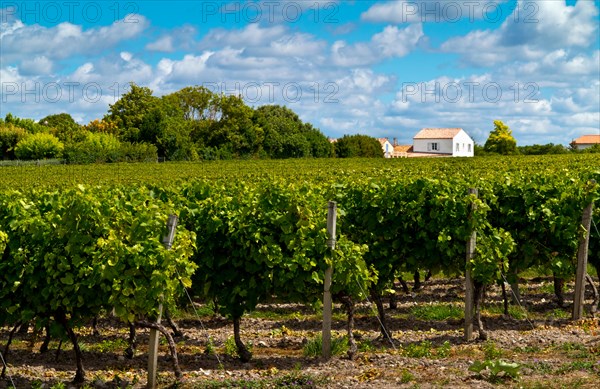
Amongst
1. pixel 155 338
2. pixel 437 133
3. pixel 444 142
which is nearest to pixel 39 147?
pixel 444 142

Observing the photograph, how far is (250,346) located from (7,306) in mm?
3316

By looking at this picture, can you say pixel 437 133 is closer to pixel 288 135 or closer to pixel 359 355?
pixel 288 135

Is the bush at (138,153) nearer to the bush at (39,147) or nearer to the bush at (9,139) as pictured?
the bush at (39,147)

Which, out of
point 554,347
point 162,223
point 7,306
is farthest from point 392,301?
point 7,306

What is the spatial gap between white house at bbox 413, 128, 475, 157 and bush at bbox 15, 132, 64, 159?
232 feet

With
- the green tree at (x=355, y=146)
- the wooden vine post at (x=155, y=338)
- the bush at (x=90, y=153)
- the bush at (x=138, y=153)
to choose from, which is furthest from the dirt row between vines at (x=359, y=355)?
the green tree at (x=355, y=146)

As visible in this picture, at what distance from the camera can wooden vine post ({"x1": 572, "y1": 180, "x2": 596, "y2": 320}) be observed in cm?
1324

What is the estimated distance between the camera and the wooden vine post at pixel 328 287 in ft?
33.7

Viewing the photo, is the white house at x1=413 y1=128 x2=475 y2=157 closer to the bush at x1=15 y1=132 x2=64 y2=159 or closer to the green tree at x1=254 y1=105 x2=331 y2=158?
the green tree at x1=254 y1=105 x2=331 y2=158

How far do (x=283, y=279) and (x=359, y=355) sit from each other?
1.53 meters

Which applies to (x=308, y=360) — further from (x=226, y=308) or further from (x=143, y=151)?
(x=143, y=151)

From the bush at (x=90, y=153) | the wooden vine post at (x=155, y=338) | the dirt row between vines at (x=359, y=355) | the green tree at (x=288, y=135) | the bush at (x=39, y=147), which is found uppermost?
the green tree at (x=288, y=135)

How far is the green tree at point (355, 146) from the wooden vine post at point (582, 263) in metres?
105

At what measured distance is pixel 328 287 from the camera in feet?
34.1
